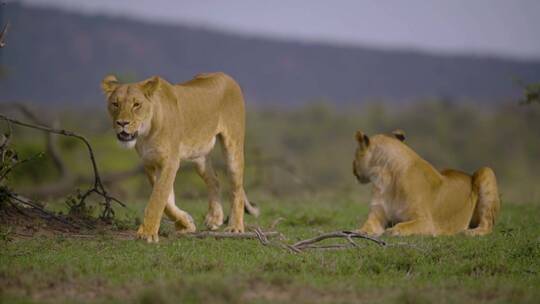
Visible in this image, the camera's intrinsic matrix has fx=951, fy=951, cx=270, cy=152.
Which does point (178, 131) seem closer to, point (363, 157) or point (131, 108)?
point (131, 108)

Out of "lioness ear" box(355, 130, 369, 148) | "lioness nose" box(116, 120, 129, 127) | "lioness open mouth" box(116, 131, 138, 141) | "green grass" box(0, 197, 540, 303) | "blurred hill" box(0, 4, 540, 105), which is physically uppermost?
"blurred hill" box(0, 4, 540, 105)

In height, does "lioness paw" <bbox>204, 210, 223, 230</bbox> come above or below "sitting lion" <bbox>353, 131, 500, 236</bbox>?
below

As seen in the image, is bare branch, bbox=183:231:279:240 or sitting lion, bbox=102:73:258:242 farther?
bare branch, bbox=183:231:279:240

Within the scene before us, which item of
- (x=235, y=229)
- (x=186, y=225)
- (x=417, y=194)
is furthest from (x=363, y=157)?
(x=186, y=225)

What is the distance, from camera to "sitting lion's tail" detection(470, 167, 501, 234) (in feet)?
31.0

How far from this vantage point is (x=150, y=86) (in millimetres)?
7730

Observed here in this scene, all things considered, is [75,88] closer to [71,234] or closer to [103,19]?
[103,19]

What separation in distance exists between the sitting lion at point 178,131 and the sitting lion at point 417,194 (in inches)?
49.6

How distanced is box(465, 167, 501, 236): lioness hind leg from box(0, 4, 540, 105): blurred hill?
222 ft

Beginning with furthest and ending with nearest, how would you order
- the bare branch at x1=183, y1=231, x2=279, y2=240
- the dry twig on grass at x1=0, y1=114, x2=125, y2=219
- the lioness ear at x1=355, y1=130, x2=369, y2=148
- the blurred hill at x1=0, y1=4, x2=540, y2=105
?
the blurred hill at x1=0, y1=4, x2=540, y2=105 → the lioness ear at x1=355, y1=130, x2=369, y2=148 → the dry twig on grass at x1=0, y1=114, x2=125, y2=219 → the bare branch at x1=183, y1=231, x2=279, y2=240

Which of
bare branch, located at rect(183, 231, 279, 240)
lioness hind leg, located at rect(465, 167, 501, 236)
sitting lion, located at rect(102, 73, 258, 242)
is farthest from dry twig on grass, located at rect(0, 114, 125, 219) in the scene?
lioness hind leg, located at rect(465, 167, 501, 236)

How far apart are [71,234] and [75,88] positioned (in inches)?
2907

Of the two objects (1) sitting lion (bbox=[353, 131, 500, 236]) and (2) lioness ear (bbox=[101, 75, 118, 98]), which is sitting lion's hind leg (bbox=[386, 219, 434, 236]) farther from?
(2) lioness ear (bbox=[101, 75, 118, 98])

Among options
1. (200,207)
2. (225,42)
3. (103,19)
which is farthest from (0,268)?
(225,42)
